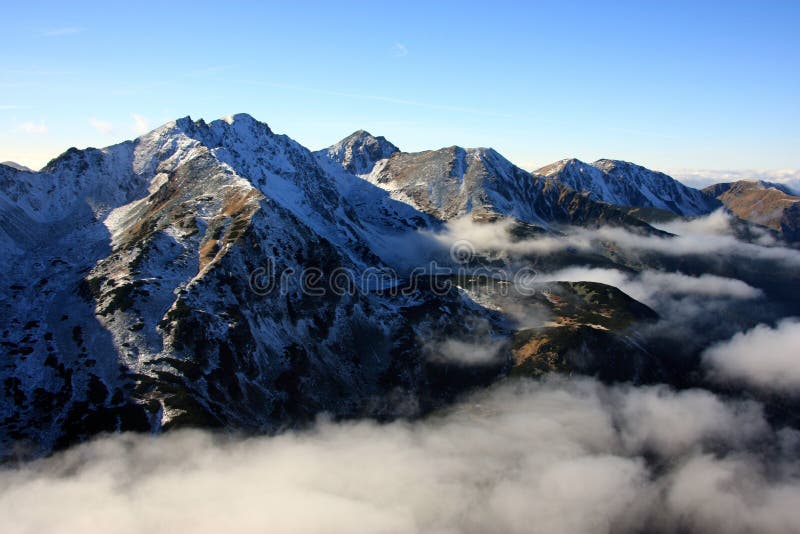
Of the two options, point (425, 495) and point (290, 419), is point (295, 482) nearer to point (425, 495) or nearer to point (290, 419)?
point (290, 419)

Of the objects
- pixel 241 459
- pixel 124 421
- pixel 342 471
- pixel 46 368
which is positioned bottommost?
pixel 342 471

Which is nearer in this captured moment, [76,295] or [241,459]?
[241,459]

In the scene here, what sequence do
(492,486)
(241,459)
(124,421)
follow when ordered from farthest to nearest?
(492,486), (241,459), (124,421)

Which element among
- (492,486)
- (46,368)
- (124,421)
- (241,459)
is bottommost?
(492,486)

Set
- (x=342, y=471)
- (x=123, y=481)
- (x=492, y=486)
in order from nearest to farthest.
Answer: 1. (x=123, y=481)
2. (x=342, y=471)
3. (x=492, y=486)

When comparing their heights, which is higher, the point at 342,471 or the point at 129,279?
the point at 129,279

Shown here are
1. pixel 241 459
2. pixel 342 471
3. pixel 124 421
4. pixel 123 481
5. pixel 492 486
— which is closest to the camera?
pixel 123 481

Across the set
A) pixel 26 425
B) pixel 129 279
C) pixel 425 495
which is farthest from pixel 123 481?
pixel 425 495

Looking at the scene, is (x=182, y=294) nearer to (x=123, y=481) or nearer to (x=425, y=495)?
(x=123, y=481)

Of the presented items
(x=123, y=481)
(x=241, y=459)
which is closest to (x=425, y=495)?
(x=241, y=459)
